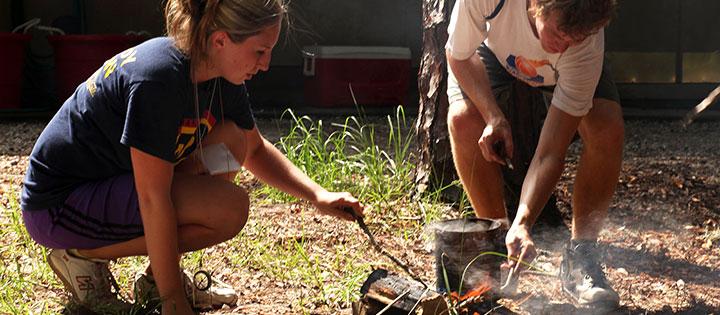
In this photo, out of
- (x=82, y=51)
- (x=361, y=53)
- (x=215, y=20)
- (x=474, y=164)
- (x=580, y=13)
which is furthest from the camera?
(x=361, y=53)

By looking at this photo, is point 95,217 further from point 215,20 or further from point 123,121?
point 215,20

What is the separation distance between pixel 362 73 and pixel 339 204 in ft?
16.6

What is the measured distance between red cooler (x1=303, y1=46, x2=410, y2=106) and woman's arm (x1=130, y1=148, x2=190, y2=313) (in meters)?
5.23

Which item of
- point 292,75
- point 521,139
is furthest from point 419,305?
point 292,75

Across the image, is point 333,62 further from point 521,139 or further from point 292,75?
point 521,139

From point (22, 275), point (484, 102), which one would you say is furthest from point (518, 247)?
point (22, 275)

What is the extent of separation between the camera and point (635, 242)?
437 centimetres

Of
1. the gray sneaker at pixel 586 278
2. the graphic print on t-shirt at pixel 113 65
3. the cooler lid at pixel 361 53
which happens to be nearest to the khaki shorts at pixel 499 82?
the gray sneaker at pixel 586 278

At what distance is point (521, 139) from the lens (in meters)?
4.53

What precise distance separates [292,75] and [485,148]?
5.60 metres

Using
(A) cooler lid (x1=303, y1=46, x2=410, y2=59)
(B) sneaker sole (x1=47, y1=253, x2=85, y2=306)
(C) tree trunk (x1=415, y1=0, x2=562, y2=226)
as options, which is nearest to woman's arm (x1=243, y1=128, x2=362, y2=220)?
(B) sneaker sole (x1=47, y1=253, x2=85, y2=306)

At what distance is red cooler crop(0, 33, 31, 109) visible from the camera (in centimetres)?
776

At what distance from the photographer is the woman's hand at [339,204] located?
3.18 meters

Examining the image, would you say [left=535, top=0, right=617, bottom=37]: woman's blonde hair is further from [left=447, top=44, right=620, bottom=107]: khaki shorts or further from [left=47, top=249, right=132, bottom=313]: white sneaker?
[left=47, top=249, right=132, bottom=313]: white sneaker
